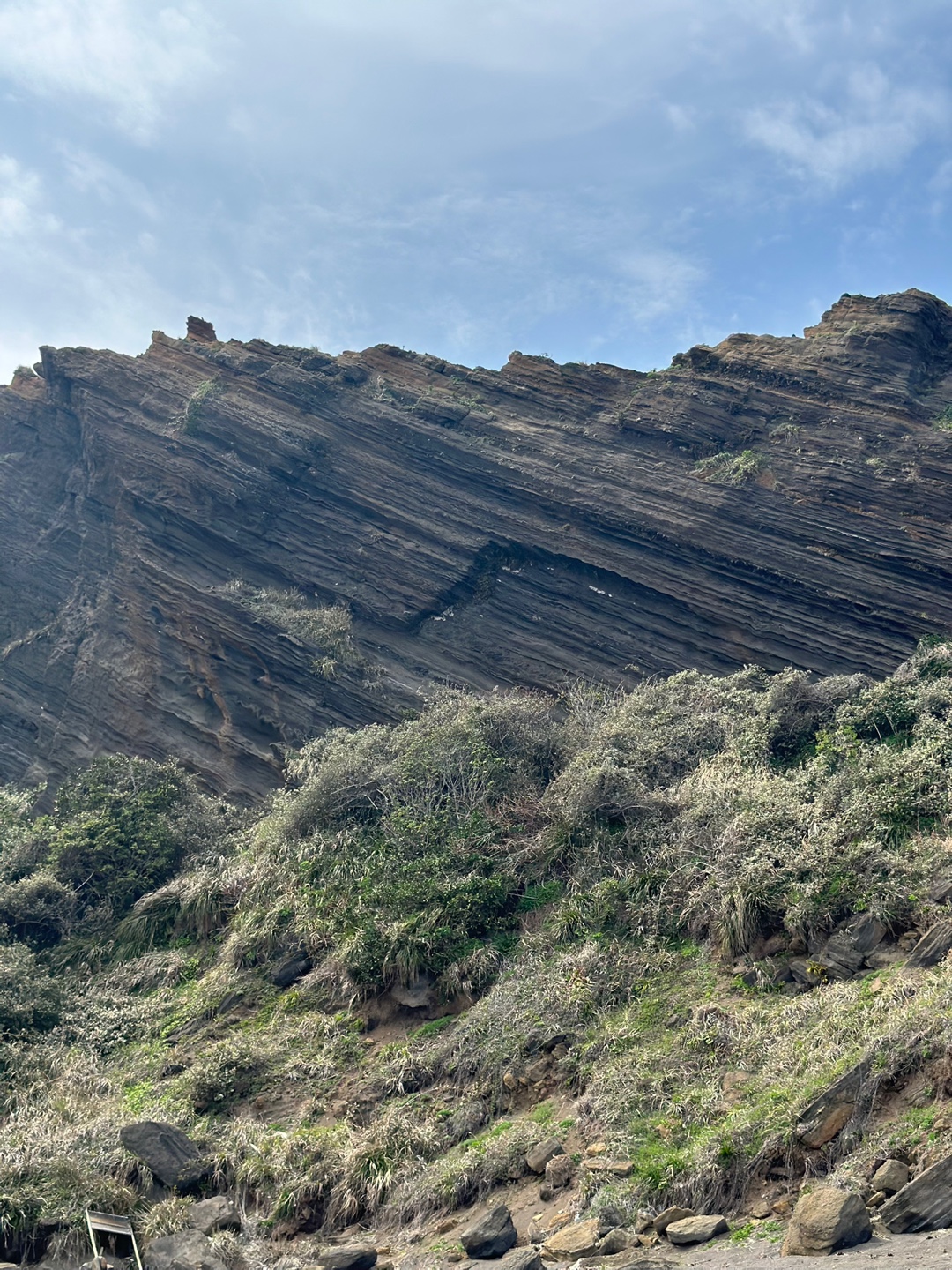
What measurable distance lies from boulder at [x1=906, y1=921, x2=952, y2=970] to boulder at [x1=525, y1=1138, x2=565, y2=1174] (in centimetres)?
430

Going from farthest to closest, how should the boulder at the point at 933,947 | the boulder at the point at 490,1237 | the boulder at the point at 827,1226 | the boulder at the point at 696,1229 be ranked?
1. the boulder at the point at 933,947
2. the boulder at the point at 490,1237
3. the boulder at the point at 696,1229
4. the boulder at the point at 827,1226

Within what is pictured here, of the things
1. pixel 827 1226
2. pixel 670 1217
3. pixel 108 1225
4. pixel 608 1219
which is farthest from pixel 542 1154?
pixel 108 1225

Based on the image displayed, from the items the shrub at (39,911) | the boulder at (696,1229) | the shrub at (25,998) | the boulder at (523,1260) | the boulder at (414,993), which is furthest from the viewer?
the shrub at (39,911)

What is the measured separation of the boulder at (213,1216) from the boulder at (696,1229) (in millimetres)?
4867

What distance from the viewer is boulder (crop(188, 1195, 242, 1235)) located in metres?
9.47

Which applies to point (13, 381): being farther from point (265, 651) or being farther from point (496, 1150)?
point (496, 1150)

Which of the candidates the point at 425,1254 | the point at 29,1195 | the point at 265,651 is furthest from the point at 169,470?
the point at 425,1254

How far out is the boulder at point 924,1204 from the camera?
248 inches

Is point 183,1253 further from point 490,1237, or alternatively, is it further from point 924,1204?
point 924,1204

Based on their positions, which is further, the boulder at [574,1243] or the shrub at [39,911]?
the shrub at [39,911]

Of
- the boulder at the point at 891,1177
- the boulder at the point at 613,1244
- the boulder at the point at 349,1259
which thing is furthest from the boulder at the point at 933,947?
the boulder at the point at 349,1259

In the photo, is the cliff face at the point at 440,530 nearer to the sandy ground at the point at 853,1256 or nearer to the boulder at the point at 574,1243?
the boulder at the point at 574,1243

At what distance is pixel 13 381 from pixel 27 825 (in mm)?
17543

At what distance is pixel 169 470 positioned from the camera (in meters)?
26.7
